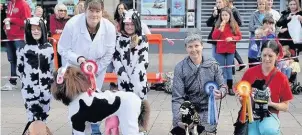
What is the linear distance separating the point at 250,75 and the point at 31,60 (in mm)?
2528

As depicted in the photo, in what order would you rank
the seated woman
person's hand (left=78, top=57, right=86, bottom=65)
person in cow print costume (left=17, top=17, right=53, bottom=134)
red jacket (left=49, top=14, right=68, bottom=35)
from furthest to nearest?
red jacket (left=49, top=14, right=68, bottom=35) → person in cow print costume (left=17, top=17, right=53, bottom=134) → person's hand (left=78, top=57, right=86, bottom=65) → the seated woman

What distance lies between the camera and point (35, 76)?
632 centimetres

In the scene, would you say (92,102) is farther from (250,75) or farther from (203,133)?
(250,75)

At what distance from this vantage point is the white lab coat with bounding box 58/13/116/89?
232 inches

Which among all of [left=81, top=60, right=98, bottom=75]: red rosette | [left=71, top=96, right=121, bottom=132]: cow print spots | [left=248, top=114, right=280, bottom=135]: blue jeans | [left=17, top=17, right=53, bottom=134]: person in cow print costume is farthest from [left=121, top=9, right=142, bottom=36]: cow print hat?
[left=248, top=114, right=280, bottom=135]: blue jeans

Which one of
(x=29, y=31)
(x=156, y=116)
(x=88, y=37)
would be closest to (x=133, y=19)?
(x=88, y=37)

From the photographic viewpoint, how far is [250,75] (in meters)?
5.38

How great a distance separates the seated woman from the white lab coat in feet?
3.03

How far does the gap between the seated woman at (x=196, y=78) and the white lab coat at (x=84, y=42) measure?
92 centimetres

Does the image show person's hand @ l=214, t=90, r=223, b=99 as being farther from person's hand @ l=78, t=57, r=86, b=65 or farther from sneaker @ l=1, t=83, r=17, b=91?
sneaker @ l=1, t=83, r=17, b=91

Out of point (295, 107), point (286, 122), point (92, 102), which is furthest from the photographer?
point (295, 107)

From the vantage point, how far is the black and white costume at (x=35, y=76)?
6305mm

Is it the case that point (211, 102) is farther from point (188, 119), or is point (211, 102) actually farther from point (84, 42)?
point (84, 42)

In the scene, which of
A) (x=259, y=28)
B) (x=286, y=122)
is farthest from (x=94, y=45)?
(x=259, y=28)
